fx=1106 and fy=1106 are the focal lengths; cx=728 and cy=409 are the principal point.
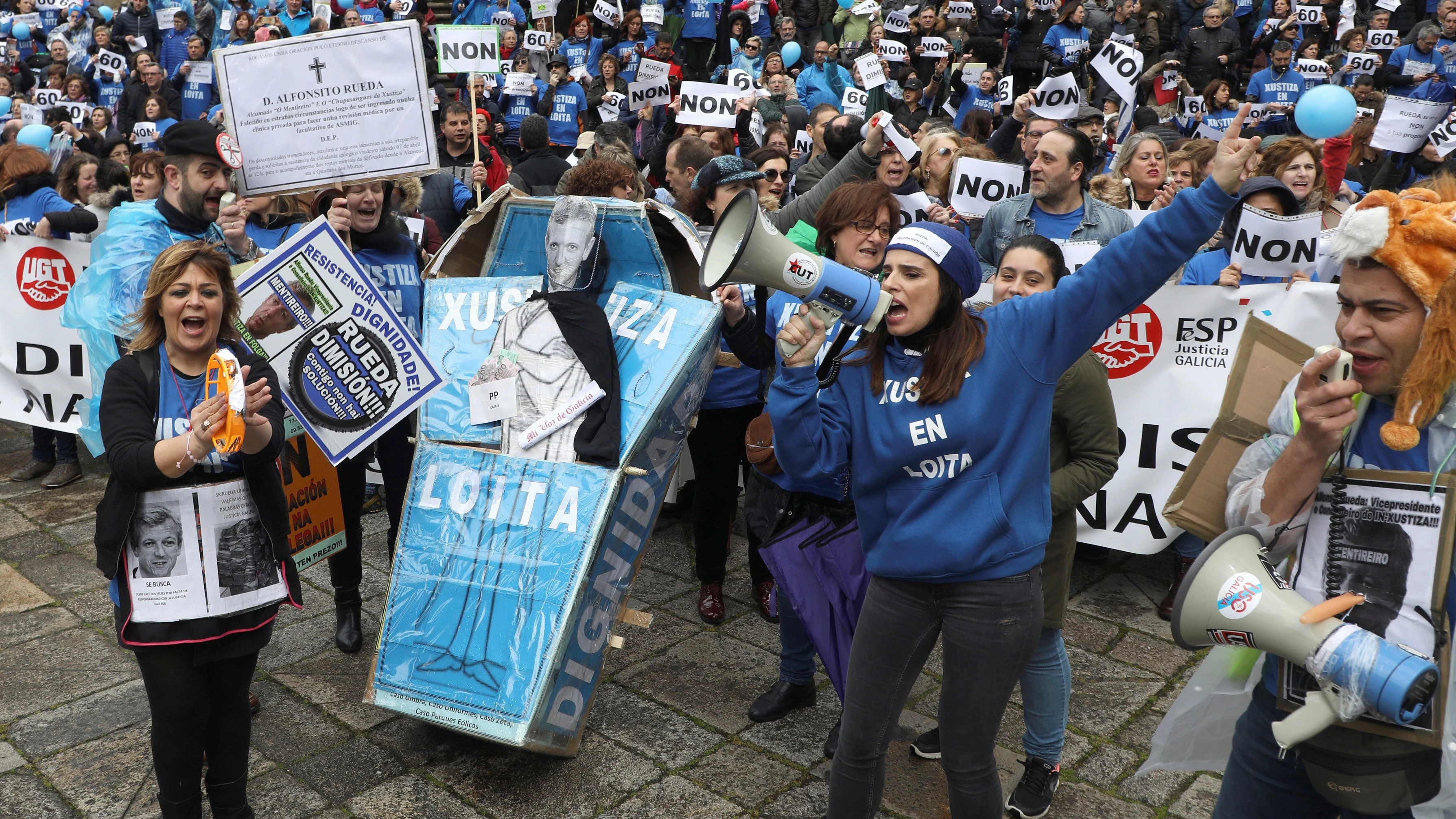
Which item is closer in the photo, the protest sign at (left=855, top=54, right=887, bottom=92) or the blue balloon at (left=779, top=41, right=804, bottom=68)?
the protest sign at (left=855, top=54, right=887, bottom=92)

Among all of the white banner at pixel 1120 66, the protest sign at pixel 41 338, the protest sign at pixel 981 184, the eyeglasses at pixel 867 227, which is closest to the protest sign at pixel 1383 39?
the white banner at pixel 1120 66

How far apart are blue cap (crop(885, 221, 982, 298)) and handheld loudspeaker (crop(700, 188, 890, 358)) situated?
0.18m

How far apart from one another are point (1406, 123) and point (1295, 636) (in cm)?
762

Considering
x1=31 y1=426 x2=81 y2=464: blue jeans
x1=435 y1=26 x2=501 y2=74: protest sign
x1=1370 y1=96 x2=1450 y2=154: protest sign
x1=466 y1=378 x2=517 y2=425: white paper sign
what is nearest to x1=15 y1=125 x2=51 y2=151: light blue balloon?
x1=31 y1=426 x2=81 y2=464: blue jeans

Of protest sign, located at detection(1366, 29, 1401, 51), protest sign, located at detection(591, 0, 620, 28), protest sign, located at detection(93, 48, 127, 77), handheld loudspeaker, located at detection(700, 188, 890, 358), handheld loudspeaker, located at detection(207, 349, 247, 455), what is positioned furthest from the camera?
protest sign, located at detection(93, 48, 127, 77)

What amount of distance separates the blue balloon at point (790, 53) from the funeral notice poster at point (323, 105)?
10547mm

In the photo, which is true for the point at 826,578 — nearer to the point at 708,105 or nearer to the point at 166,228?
the point at 166,228

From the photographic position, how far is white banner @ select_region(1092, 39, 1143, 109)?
664cm

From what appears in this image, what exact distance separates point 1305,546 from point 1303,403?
338 millimetres

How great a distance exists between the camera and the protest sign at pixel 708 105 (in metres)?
8.45

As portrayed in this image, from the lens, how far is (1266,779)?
89.4 inches

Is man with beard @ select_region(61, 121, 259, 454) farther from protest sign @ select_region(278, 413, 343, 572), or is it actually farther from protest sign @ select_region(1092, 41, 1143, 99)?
protest sign @ select_region(1092, 41, 1143, 99)

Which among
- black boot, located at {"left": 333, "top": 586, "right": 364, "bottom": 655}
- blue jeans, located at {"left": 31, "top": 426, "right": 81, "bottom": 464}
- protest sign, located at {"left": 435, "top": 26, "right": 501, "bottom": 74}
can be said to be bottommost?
blue jeans, located at {"left": 31, "top": 426, "right": 81, "bottom": 464}

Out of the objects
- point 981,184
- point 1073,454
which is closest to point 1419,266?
point 1073,454
